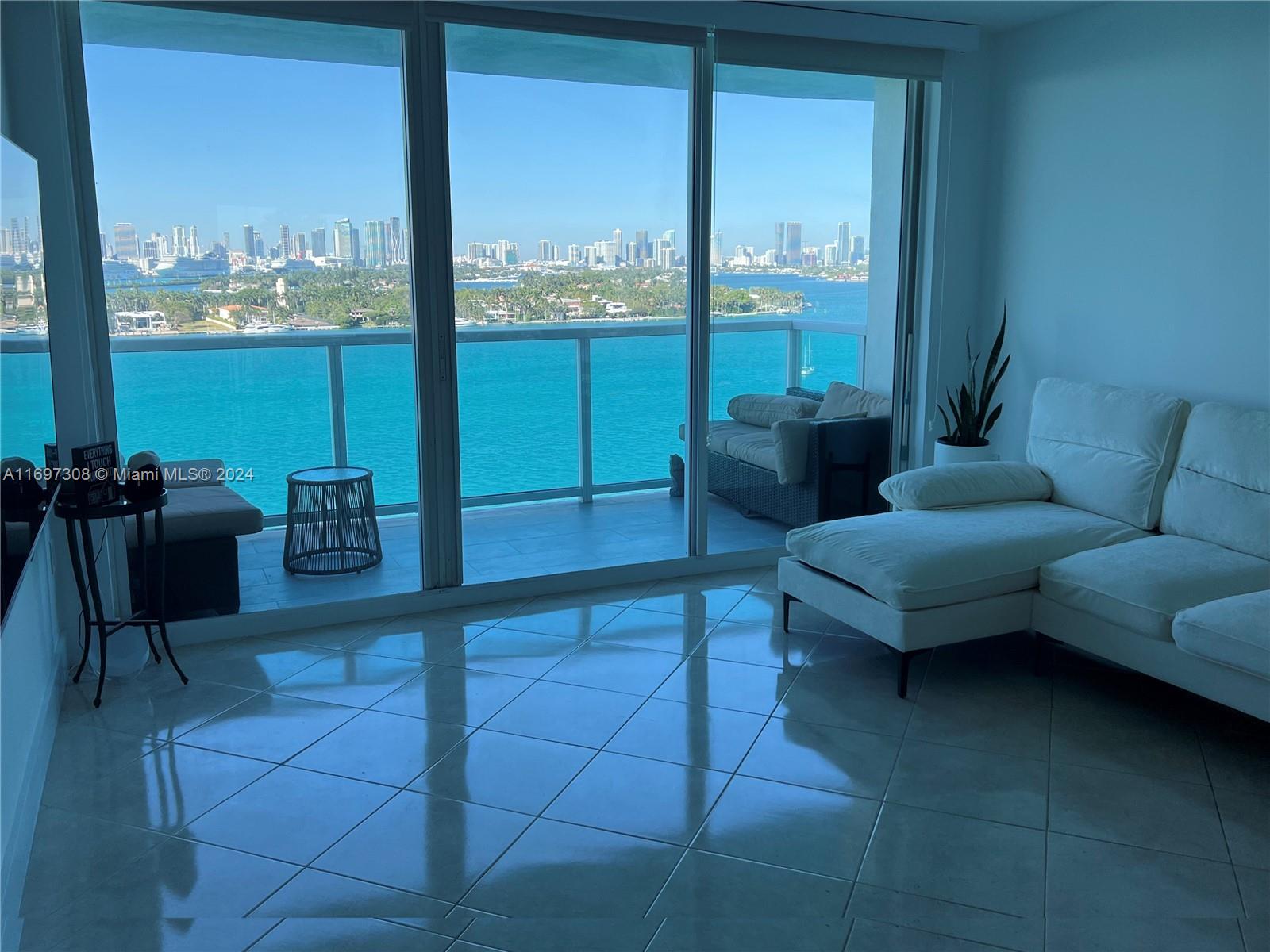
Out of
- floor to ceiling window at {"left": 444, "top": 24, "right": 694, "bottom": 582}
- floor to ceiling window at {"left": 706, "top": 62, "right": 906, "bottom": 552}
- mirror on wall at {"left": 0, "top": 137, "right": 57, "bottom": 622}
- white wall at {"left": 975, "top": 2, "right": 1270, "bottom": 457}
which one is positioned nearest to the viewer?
mirror on wall at {"left": 0, "top": 137, "right": 57, "bottom": 622}

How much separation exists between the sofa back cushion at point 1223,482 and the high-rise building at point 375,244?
317 centimetres

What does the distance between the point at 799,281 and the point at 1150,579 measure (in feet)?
7.30

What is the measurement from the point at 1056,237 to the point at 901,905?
11.5 feet

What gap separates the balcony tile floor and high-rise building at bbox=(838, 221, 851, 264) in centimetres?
133

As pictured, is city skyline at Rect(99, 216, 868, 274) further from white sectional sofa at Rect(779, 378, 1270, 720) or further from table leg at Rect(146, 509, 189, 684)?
white sectional sofa at Rect(779, 378, 1270, 720)

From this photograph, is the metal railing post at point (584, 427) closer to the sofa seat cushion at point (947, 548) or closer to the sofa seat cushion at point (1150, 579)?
the sofa seat cushion at point (947, 548)

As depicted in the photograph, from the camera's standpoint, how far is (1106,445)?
13.5 ft

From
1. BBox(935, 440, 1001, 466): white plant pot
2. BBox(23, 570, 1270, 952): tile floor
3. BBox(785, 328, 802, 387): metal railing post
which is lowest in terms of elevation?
BBox(23, 570, 1270, 952): tile floor

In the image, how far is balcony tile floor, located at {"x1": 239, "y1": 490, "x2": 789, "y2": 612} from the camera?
413 centimetres

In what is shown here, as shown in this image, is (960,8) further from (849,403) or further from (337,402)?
(337,402)

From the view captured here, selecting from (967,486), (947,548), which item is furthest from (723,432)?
(947,548)

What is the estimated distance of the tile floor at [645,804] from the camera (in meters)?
2.30

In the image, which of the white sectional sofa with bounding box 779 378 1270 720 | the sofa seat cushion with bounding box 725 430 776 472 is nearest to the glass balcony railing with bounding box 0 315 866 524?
the sofa seat cushion with bounding box 725 430 776 472

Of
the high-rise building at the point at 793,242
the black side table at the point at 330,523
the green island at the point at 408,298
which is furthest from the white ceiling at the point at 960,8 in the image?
the black side table at the point at 330,523
